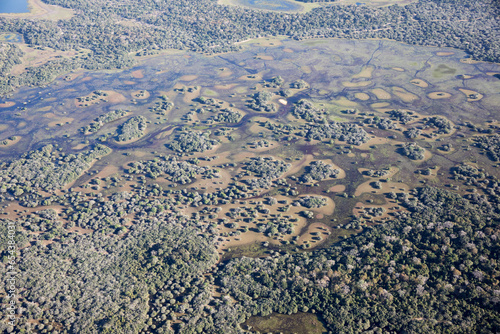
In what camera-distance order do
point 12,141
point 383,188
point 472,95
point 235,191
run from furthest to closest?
1. point 472,95
2. point 12,141
3. point 235,191
4. point 383,188

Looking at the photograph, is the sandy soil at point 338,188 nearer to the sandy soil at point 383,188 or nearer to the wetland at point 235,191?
the wetland at point 235,191

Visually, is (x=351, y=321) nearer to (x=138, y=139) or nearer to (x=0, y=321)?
(x=0, y=321)

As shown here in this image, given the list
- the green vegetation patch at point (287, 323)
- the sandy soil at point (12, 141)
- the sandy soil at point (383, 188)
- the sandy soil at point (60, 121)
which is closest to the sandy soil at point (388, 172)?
the sandy soil at point (383, 188)

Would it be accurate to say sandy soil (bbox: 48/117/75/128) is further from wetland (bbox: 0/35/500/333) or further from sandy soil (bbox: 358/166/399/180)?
sandy soil (bbox: 358/166/399/180)

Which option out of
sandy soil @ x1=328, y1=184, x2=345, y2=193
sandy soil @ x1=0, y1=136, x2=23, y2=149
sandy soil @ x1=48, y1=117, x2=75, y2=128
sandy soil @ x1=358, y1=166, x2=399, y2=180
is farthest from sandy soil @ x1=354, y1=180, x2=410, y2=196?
sandy soil @ x1=0, y1=136, x2=23, y2=149

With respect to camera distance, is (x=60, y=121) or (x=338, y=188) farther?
(x=60, y=121)

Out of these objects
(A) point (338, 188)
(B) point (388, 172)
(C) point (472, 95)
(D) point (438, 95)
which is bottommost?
(A) point (338, 188)

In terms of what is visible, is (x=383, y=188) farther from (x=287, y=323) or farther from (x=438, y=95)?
(x=438, y=95)

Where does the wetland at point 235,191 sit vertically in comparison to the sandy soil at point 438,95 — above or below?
below

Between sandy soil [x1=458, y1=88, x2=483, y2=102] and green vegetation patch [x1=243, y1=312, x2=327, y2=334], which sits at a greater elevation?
sandy soil [x1=458, y1=88, x2=483, y2=102]

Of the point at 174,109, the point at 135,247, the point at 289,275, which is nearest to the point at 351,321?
the point at 289,275

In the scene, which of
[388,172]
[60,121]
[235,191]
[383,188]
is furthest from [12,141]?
[388,172]
